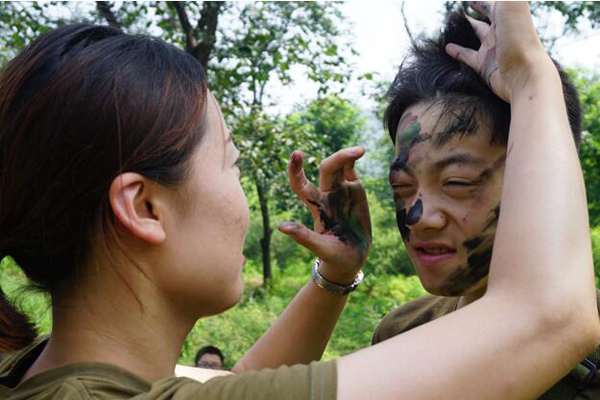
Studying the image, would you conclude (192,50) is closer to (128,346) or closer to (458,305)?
(458,305)

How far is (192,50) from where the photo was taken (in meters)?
5.99

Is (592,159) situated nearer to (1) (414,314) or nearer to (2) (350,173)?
(1) (414,314)

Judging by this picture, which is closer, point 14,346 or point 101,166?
point 101,166

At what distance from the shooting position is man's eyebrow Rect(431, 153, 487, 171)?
1.75 meters

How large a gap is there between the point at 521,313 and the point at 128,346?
0.73 metres

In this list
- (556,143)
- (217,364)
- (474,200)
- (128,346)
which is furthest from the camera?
(217,364)

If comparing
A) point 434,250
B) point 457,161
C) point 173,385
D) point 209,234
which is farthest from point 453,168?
point 173,385

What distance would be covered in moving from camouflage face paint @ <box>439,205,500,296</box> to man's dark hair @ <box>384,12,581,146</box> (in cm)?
23

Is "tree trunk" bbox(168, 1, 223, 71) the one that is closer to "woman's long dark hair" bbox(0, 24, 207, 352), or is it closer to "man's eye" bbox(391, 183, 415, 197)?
"man's eye" bbox(391, 183, 415, 197)

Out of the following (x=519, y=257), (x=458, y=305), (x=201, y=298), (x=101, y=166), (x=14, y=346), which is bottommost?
(x=458, y=305)

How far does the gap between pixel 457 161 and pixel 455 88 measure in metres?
0.23

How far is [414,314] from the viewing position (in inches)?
81.4

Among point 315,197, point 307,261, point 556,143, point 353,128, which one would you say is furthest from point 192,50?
point 307,261

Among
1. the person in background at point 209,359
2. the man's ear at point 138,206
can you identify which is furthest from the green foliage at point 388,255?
the man's ear at point 138,206
